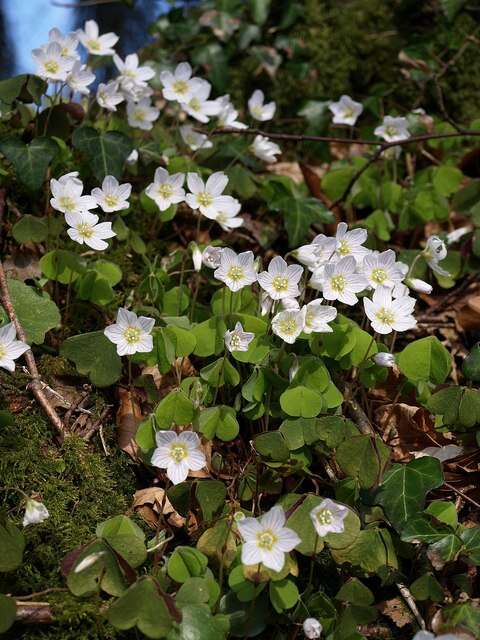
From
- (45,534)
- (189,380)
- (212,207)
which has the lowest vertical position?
(45,534)

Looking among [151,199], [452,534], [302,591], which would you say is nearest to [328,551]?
[302,591]

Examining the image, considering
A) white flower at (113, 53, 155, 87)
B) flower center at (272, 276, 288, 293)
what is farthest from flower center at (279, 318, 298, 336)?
white flower at (113, 53, 155, 87)

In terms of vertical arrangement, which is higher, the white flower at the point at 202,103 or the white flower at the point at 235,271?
the white flower at the point at 202,103

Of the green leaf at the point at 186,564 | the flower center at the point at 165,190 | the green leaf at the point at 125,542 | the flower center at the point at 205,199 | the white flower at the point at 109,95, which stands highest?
the white flower at the point at 109,95

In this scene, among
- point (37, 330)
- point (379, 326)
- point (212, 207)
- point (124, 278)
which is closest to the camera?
point (379, 326)

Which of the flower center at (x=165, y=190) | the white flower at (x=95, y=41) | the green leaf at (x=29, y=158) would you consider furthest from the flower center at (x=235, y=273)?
the white flower at (x=95, y=41)

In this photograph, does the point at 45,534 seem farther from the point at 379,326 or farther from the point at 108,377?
the point at 379,326

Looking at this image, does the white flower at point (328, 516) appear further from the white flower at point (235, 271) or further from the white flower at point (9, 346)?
the white flower at point (9, 346)
